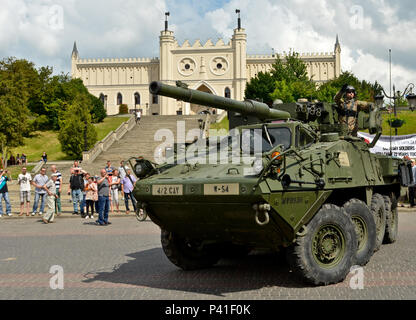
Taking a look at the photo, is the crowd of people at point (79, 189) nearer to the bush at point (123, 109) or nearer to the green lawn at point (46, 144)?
the green lawn at point (46, 144)

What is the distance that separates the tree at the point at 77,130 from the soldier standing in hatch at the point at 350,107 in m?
38.0

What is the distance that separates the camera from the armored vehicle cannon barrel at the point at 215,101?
25.1ft

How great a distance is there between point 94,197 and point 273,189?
1290 cm

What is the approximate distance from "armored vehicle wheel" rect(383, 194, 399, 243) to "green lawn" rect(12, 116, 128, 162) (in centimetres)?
4354

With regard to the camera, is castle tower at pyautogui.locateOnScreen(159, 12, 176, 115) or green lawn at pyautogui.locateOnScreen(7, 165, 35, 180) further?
castle tower at pyautogui.locateOnScreen(159, 12, 176, 115)

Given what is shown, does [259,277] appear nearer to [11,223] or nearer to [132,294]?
[132,294]

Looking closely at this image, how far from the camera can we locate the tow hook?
709cm

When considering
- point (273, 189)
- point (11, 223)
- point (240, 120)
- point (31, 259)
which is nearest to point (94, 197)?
point (11, 223)

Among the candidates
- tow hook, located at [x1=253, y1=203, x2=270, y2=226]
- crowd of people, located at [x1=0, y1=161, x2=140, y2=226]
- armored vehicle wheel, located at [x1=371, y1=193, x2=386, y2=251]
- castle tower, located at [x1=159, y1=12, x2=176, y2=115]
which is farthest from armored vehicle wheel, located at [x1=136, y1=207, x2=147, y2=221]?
castle tower, located at [x1=159, y1=12, x2=176, y2=115]

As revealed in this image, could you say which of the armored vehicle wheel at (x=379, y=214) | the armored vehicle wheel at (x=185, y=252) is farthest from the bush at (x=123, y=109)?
the armored vehicle wheel at (x=185, y=252)

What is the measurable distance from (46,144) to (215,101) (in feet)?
185

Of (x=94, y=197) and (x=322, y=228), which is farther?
(x=94, y=197)

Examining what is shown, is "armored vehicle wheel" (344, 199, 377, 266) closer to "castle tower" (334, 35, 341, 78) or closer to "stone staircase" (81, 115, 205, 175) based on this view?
"stone staircase" (81, 115, 205, 175)
